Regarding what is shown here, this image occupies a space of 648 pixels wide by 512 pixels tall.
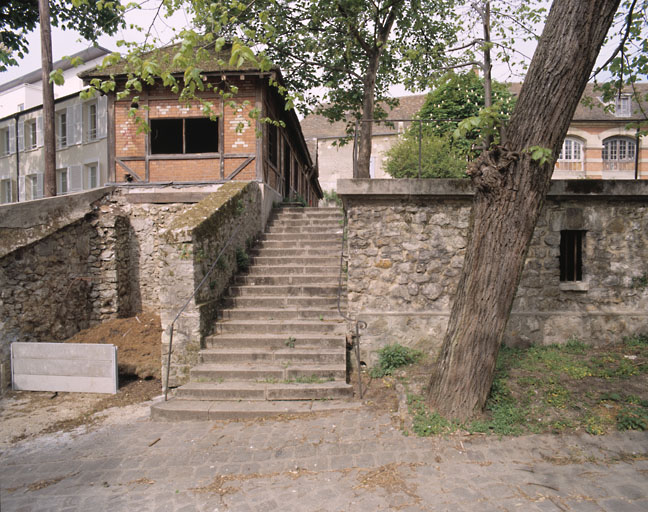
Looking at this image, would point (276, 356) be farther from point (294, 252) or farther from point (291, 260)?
A: point (294, 252)

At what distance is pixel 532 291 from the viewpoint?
6219 mm

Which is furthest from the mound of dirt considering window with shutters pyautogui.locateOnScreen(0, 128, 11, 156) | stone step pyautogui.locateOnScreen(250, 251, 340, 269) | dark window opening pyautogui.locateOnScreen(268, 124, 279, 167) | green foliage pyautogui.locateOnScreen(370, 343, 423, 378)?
window with shutters pyautogui.locateOnScreen(0, 128, 11, 156)

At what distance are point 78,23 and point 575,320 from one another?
14.7 m

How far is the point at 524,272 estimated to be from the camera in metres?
6.19

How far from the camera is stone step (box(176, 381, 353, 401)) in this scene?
17.0 ft

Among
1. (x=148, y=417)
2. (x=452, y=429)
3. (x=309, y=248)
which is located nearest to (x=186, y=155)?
(x=309, y=248)

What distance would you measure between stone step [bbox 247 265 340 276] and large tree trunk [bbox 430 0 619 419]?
368 centimetres

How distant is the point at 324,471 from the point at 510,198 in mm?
3167

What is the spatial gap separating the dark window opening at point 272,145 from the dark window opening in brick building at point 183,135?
1.51m

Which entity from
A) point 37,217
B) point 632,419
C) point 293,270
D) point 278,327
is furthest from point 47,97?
point 632,419

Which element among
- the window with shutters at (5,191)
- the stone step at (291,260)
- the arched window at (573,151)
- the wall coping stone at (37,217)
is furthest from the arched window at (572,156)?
the window with shutters at (5,191)

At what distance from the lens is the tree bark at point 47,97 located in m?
9.66

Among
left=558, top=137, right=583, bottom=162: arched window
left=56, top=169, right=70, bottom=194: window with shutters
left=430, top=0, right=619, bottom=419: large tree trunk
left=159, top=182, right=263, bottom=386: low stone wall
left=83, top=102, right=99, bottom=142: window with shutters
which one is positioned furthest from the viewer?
left=558, top=137, right=583, bottom=162: arched window

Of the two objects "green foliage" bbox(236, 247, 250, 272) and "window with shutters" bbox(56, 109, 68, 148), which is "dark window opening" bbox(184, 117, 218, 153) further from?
"window with shutters" bbox(56, 109, 68, 148)
